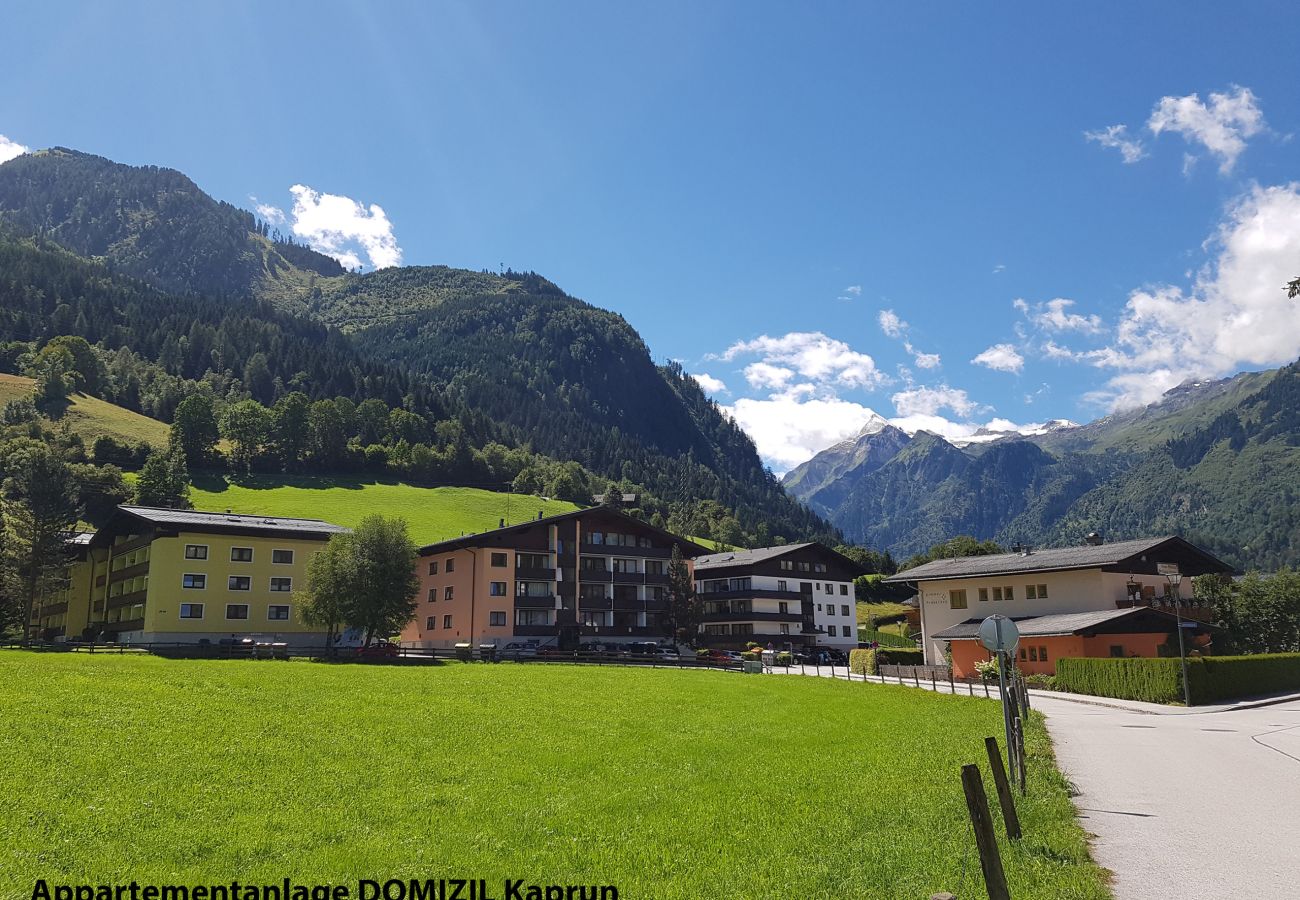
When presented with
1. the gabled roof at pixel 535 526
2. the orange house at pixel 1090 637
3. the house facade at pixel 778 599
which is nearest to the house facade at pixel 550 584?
the gabled roof at pixel 535 526

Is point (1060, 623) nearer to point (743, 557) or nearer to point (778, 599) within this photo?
point (778, 599)

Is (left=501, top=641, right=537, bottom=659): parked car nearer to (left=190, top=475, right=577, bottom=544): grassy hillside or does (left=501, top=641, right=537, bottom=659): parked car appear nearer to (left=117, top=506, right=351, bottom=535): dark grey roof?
(left=117, top=506, right=351, bottom=535): dark grey roof

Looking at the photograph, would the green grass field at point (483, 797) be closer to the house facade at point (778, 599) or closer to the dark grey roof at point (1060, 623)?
the dark grey roof at point (1060, 623)

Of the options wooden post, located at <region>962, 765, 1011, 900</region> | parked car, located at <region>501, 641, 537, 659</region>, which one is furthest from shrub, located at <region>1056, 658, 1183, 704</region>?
wooden post, located at <region>962, 765, 1011, 900</region>

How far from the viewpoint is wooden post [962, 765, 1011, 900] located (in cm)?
788

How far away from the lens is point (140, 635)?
229 ft

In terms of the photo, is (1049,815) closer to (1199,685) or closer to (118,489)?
(1199,685)

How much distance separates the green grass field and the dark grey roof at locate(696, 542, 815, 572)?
7479 cm

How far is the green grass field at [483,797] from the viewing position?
11.0 m

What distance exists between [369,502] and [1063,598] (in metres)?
110

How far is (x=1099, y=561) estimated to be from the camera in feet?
189

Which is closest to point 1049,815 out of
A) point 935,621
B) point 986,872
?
point 986,872

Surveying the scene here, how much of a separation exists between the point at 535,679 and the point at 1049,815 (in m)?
30.7

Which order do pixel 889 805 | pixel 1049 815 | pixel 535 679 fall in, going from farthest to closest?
pixel 535 679 → pixel 889 805 → pixel 1049 815
